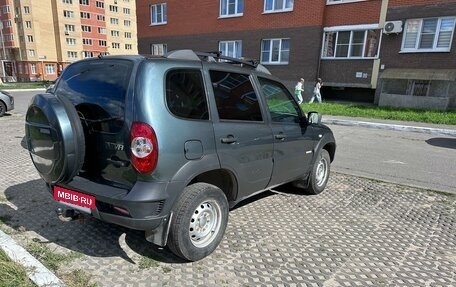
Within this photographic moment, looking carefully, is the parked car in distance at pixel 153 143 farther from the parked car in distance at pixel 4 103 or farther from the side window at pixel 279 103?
the parked car in distance at pixel 4 103

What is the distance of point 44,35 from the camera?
59.7 meters

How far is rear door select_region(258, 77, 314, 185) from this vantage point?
3834 millimetres

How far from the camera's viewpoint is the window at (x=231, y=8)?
21391 millimetres

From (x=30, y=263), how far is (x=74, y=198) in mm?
645

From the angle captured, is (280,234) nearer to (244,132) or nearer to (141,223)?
(244,132)

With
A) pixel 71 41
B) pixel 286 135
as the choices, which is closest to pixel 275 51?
pixel 286 135

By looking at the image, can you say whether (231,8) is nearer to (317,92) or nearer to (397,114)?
(317,92)

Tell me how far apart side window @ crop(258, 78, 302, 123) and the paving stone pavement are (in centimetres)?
124

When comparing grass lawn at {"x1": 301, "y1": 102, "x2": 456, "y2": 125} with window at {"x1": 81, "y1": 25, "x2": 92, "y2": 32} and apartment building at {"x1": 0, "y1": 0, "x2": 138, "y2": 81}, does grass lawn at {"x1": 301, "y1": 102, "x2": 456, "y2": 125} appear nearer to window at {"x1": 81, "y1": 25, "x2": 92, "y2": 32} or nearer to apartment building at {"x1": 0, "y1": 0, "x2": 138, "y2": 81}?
apartment building at {"x1": 0, "y1": 0, "x2": 138, "y2": 81}

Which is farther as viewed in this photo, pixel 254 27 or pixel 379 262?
pixel 254 27

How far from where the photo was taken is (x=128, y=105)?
2621 millimetres

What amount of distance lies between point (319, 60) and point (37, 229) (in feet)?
58.1

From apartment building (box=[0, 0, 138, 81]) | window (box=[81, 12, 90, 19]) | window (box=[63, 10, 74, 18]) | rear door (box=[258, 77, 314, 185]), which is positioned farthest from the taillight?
window (box=[81, 12, 90, 19])

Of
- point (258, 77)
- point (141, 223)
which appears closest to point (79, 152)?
point (141, 223)
